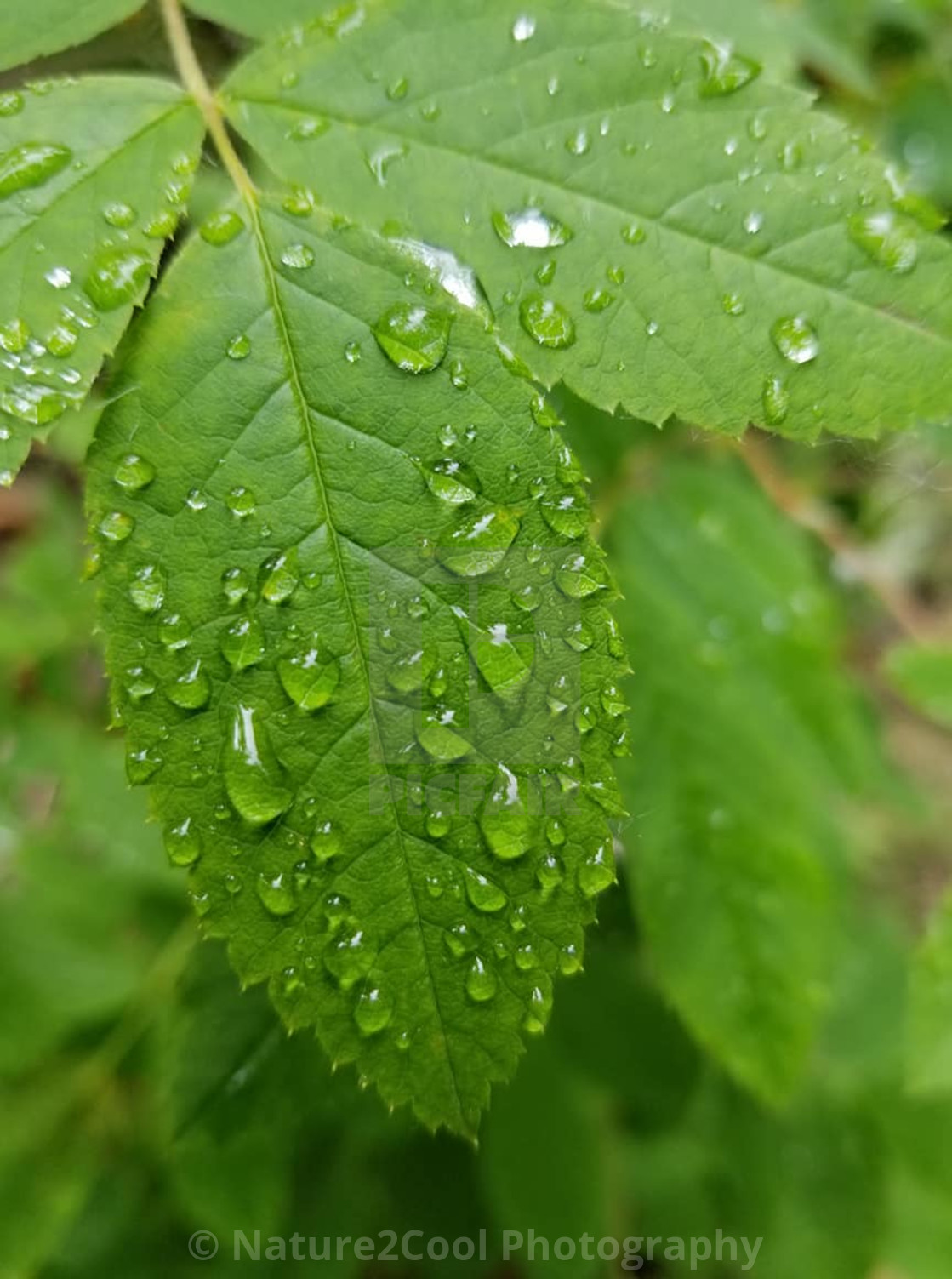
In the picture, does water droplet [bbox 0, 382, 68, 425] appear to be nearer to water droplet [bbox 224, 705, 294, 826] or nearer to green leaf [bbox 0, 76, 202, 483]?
green leaf [bbox 0, 76, 202, 483]

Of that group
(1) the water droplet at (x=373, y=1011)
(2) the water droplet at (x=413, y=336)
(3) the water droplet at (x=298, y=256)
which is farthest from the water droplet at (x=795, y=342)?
(1) the water droplet at (x=373, y=1011)

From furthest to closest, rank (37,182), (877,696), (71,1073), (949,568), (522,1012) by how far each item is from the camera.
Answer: (949,568) < (877,696) < (71,1073) < (37,182) < (522,1012)

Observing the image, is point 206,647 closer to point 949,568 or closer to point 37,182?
point 37,182

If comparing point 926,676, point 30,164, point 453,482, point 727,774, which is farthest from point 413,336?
point 926,676

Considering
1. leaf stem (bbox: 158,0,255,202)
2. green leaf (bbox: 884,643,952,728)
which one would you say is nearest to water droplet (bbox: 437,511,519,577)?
leaf stem (bbox: 158,0,255,202)

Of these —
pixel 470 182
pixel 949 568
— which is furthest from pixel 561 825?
pixel 949 568

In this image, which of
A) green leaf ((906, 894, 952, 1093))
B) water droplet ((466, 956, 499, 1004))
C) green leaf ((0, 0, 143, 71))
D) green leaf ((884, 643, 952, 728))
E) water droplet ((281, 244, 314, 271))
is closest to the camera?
water droplet ((466, 956, 499, 1004))
